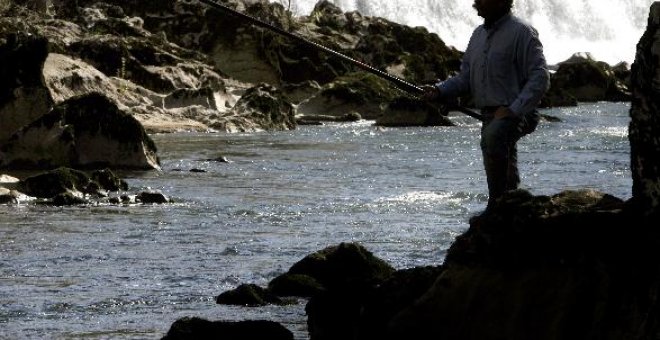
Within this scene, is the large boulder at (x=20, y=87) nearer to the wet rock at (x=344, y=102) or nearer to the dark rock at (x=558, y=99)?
the wet rock at (x=344, y=102)

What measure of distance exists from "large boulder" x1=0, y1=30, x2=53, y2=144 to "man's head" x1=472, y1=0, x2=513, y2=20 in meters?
19.5

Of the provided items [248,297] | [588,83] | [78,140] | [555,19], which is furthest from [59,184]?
[555,19]

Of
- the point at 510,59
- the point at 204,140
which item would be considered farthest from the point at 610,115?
the point at 510,59

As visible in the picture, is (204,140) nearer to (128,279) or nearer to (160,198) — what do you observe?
(160,198)

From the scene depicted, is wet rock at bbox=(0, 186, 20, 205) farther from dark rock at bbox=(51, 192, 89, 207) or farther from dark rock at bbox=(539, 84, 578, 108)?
dark rock at bbox=(539, 84, 578, 108)

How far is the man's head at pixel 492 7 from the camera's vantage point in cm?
903

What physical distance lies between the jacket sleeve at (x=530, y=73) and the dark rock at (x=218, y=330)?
1.93m

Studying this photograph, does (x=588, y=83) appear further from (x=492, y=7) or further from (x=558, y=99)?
(x=492, y=7)

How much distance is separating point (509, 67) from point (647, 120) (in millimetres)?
2096

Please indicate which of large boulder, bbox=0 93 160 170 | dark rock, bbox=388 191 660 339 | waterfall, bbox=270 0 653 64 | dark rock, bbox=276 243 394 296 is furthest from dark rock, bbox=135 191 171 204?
waterfall, bbox=270 0 653 64

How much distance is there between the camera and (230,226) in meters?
17.8

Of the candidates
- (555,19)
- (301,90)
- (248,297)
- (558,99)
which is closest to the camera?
(248,297)

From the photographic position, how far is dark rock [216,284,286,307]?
11086 mm

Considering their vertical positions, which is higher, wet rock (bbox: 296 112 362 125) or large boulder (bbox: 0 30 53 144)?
large boulder (bbox: 0 30 53 144)
